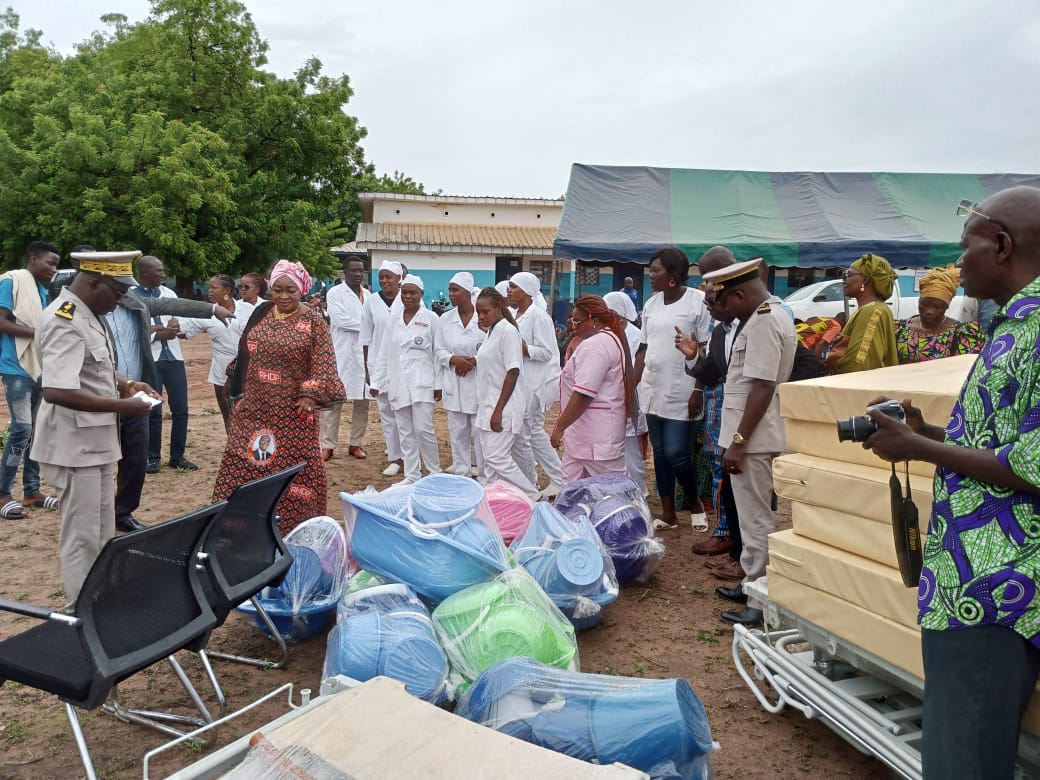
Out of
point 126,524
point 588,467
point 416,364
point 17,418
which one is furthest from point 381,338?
point 588,467

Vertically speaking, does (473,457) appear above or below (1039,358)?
below

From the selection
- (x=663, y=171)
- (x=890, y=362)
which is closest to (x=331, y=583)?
(x=890, y=362)

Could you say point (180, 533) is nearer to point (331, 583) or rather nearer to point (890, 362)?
point (331, 583)

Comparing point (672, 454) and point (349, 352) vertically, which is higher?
point (349, 352)

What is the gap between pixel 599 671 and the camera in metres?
3.80

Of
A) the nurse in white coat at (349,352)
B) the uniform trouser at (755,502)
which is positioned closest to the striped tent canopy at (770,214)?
the nurse in white coat at (349,352)

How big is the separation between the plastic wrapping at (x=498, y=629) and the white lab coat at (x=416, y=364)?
3867 millimetres

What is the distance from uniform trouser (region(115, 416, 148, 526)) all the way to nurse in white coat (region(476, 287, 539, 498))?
8.43 feet

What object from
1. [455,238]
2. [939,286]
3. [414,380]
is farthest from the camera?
[455,238]

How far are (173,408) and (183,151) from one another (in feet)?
44.9

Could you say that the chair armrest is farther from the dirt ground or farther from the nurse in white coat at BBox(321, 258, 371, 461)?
the nurse in white coat at BBox(321, 258, 371, 461)

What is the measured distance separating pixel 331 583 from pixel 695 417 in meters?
2.86

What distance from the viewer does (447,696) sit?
3078 millimetres

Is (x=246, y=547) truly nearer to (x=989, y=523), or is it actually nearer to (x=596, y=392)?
(x=596, y=392)
